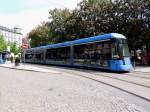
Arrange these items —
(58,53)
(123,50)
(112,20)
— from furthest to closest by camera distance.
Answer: (112,20)
(58,53)
(123,50)

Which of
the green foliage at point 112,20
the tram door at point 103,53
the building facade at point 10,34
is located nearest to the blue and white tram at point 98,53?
the tram door at point 103,53

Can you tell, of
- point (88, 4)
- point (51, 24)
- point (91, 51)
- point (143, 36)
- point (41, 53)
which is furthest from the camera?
point (51, 24)

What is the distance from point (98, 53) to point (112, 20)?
1930 cm

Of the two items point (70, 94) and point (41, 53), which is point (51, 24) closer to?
point (41, 53)

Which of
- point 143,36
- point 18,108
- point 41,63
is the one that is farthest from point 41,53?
point 18,108

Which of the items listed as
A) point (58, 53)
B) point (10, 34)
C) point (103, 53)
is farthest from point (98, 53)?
point (10, 34)

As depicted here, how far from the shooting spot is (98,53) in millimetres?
27656

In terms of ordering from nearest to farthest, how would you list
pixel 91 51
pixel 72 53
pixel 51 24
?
1. pixel 91 51
2. pixel 72 53
3. pixel 51 24

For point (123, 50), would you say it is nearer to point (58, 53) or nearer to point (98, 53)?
point (98, 53)

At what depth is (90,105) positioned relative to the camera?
9.84m

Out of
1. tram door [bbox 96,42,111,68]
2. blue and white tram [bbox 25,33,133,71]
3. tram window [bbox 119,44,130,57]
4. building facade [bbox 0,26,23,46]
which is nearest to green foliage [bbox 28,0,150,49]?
blue and white tram [bbox 25,33,133,71]

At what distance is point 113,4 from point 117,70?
22.4 meters

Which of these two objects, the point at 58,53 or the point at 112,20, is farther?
the point at 112,20

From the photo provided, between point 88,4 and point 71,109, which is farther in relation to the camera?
point 88,4
